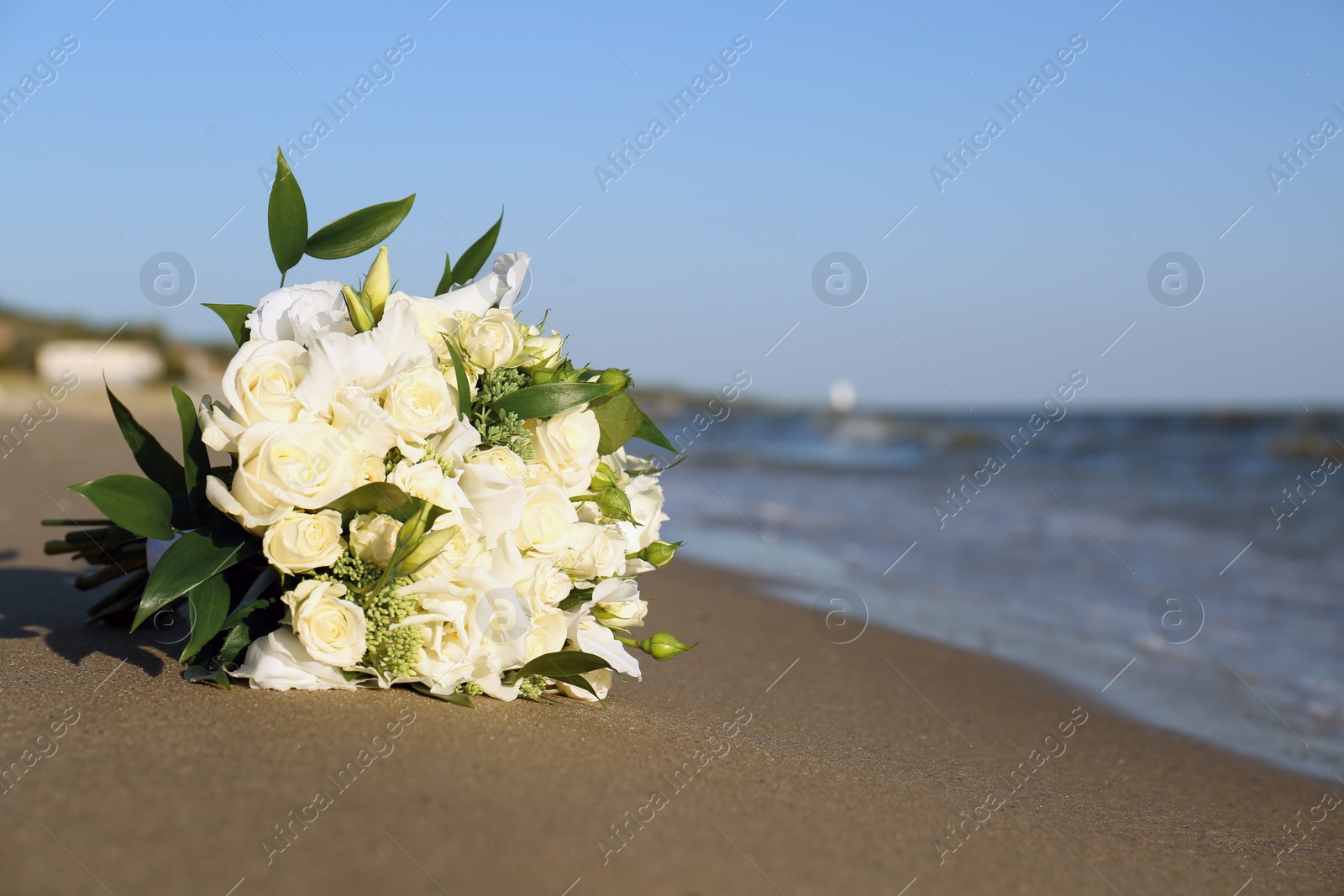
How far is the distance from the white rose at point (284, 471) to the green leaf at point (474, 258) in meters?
0.69

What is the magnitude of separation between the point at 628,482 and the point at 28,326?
27422 mm

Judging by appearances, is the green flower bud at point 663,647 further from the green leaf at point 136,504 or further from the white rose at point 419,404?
the green leaf at point 136,504

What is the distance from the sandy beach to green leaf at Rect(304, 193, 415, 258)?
1.05m

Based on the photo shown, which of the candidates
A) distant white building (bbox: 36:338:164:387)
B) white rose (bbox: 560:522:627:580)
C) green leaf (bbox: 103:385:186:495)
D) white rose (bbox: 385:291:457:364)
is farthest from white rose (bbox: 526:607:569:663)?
distant white building (bbox: 36:338:164:387)

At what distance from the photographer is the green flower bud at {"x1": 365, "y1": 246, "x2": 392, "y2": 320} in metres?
2.12

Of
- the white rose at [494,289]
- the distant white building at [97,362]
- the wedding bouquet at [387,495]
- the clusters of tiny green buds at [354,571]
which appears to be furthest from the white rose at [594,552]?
the distant white building at [97,362]

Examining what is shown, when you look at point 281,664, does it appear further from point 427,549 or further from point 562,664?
point 562,664

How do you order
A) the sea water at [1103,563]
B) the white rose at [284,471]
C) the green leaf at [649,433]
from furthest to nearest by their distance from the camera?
the sea water at [1103,563] < the green leaf at [649,433] < the white rose at [284,471]

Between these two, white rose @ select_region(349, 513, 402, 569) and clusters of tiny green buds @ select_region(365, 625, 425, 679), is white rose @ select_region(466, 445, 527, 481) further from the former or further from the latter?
clusters of tiny green buds @ select_region(365, 625, 425, 679)

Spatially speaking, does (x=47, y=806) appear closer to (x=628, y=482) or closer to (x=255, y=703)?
(x=255, y=703)

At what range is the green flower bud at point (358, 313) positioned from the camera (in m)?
2.05

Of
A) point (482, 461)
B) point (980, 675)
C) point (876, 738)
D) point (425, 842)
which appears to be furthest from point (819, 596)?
point (425, 842)

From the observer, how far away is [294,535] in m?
1.89

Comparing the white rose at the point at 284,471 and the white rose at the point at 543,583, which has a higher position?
the white rose at the point at 284,471
